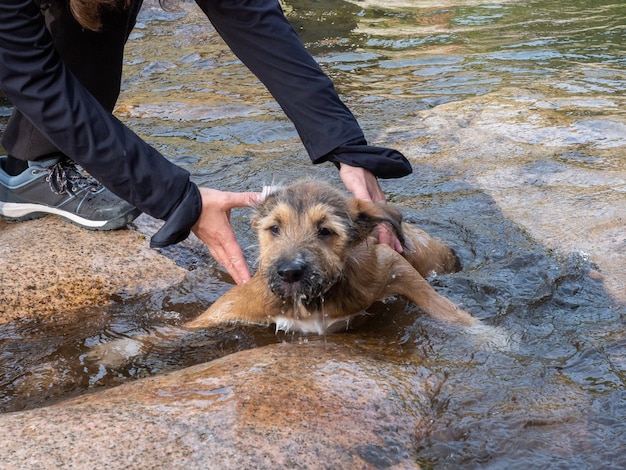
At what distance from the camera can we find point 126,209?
608 cm

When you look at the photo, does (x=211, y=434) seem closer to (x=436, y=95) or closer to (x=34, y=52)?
(x=34, y=52)

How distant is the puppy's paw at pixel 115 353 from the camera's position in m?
4.92

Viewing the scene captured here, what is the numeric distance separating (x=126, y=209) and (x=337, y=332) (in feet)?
6.40

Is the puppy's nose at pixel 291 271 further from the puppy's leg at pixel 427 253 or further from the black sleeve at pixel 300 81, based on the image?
the puppy's leg at pixel 427 253

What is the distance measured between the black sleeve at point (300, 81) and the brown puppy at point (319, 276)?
30 cm

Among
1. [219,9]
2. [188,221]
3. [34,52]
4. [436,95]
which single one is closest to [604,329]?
[188,221]

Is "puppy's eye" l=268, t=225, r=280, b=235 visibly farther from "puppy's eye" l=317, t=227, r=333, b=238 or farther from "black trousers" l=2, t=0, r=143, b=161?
"black trousers" l=2, t=0, r=143, b=161

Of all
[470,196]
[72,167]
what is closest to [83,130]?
[72,167]

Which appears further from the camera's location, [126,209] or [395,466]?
[126,209]

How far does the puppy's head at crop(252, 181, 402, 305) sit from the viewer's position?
16.1 feet

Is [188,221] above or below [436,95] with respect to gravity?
above

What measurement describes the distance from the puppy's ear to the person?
0.18 meters

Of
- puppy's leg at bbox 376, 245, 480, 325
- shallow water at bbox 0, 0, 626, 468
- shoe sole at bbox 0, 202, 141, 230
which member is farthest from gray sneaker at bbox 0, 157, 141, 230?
puppy's leg at bbox 376, 245, 480, 325

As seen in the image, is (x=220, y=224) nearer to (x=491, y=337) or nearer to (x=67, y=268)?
(x=67, y=268)
